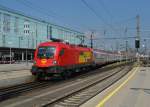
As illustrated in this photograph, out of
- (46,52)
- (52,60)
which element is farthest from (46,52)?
(52,60)

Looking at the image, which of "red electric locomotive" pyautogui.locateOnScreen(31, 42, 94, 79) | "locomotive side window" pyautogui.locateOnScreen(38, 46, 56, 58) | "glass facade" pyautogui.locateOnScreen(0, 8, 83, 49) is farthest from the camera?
"glass facade" pyautogui.locateOnScreen(0, 8, 83, 49)

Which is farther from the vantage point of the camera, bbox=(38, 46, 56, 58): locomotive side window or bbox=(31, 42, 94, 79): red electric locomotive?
bbox=(38, 46, 56, 58): locomotive side window

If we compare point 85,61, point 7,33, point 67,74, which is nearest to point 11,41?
point 7,33

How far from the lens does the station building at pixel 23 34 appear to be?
8191 centimetres

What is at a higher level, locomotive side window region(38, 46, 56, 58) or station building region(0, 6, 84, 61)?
station building region(0, 6, 84, 61)

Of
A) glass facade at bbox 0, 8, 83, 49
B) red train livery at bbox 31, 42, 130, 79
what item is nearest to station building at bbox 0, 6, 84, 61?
glass facade at bbox 0, 8, 83, 49

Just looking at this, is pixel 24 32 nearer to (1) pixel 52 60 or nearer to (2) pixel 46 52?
(2) pixel 46 52

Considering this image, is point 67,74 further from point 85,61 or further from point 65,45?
point 85,61

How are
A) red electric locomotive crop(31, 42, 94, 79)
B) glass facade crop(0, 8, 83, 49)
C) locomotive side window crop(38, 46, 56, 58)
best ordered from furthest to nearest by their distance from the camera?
glass facade crop(0, 8, 83, 49) < locomotive side window crop(38, 46, 56, 58) < red electric locomotive crop(31, 42, 94, 79)

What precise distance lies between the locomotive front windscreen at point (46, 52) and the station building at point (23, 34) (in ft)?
159

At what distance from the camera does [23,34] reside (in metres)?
93.2

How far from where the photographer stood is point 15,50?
10219 centimetres

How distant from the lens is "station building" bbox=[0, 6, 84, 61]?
269 ft

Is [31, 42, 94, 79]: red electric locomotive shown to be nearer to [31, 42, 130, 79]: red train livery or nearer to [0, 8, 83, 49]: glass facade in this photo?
[31, 42, 130, 79]: red train livery
